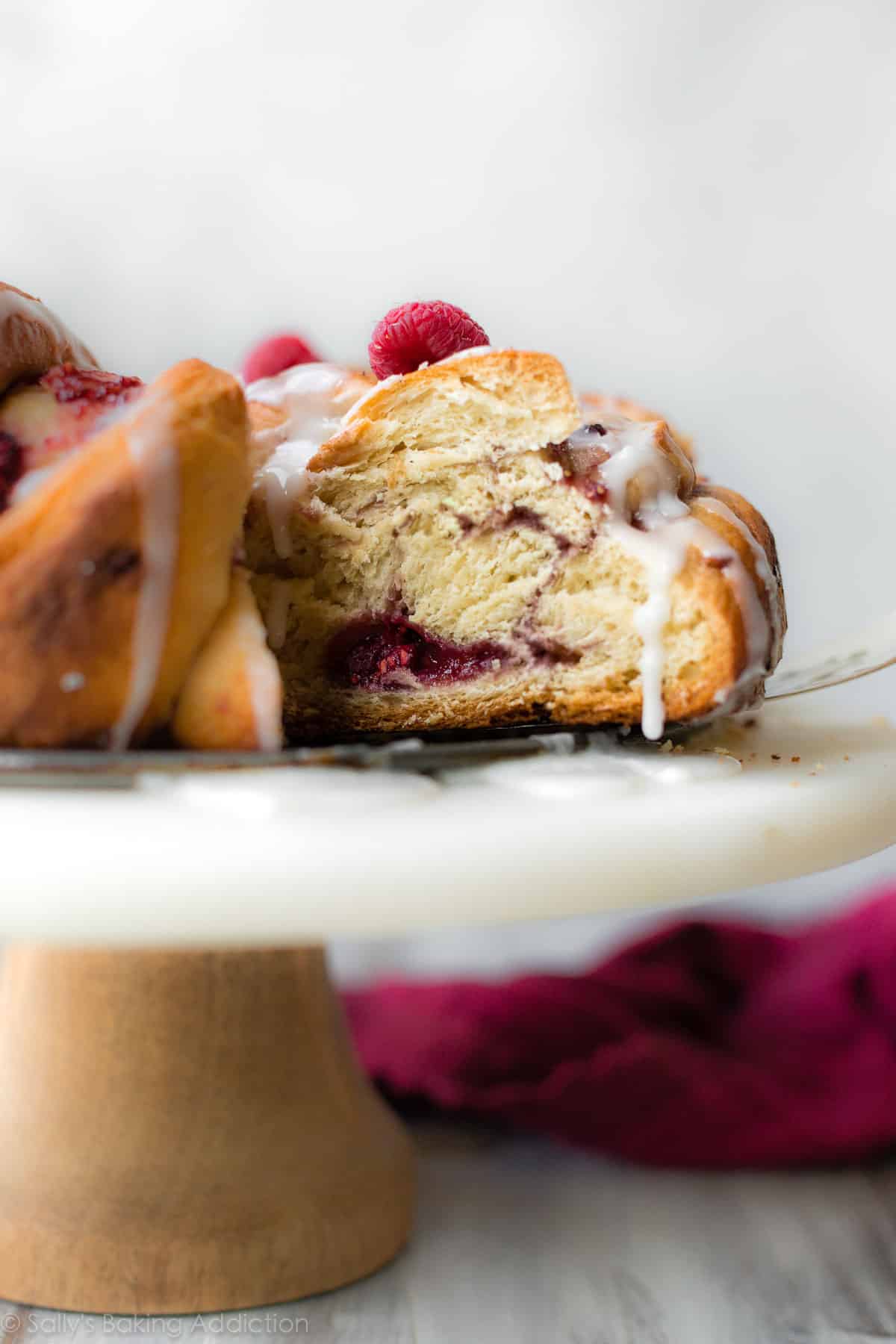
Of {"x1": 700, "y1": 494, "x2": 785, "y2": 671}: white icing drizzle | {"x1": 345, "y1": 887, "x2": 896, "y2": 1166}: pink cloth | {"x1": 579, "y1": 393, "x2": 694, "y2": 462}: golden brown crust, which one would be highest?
{"x1": 579, "y1": 393, "x2": 694, "y2": 462}: golden brown crust

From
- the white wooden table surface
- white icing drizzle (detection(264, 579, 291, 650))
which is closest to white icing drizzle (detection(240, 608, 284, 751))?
white icing drizzle (detection(264, 579, 291, 650))

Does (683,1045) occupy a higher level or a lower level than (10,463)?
lower

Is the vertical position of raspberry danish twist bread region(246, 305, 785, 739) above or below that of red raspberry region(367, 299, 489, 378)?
below

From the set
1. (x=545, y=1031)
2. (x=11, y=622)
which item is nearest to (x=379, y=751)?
(x=11, y=622)

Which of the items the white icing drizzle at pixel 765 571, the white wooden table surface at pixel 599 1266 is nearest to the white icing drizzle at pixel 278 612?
the white icing drizzle at pixel 765 571

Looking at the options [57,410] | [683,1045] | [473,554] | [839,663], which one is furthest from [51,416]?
[683,1045]

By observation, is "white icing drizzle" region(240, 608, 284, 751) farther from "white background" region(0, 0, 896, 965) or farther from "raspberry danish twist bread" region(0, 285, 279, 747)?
"white background" region(0, 0, 896, 965)

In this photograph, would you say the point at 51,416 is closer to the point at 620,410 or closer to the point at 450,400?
the point at 450,400
